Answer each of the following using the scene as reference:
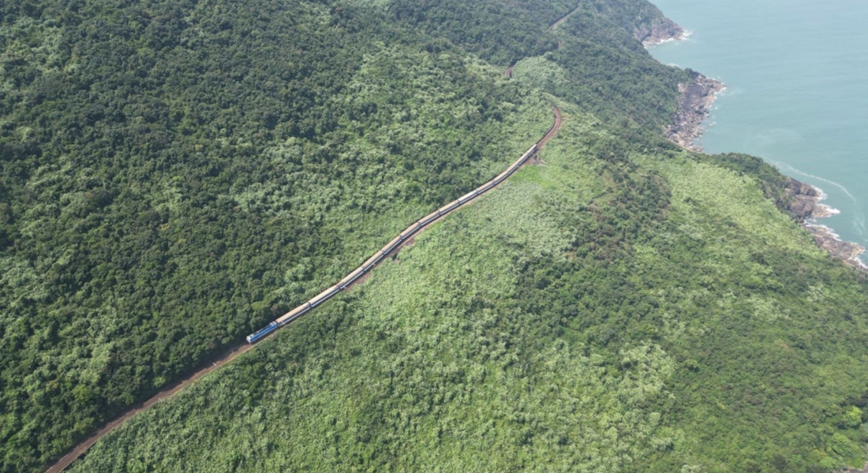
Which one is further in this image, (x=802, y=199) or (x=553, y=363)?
(x=802, y=199)

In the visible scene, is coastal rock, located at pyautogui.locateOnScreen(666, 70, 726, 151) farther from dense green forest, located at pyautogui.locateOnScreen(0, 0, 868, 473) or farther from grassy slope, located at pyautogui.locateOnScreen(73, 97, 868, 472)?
grassy slope, located at pyautogui.locateOnScreen(73, 97, 868, 472)

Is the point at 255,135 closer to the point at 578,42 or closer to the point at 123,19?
the point at 123,19

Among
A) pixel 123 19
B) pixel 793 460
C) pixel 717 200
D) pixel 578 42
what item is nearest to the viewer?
pixel 793 460

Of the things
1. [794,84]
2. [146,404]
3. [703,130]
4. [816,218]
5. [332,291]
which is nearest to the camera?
[146,404]

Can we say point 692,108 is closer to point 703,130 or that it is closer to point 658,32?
point 703,130

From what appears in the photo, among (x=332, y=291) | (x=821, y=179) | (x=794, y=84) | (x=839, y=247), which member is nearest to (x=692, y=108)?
(x=794, y=84)

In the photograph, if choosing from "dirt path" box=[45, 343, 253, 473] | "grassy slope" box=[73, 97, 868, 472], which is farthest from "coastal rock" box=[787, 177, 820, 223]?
"dirt path" box=[45, 343, 253, 473]

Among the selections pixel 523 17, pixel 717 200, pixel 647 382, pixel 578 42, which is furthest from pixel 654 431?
pixel 523 17
